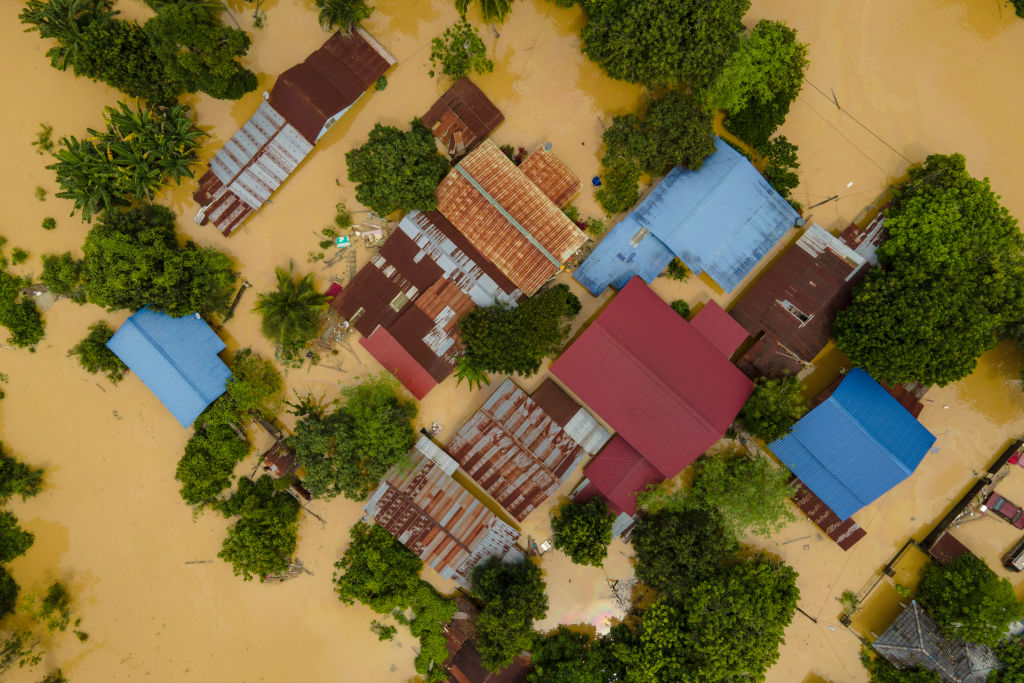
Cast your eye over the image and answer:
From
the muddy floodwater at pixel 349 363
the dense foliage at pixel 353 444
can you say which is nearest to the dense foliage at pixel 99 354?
the muddy floodwater at pixel 349 363

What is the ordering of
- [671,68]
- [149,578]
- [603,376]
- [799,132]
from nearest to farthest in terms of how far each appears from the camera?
[671,68] < [603,376] < [799,132] < [149,578]

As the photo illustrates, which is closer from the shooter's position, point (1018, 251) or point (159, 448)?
point (1018, 251)

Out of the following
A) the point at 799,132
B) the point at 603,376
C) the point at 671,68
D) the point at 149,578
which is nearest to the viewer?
the point at 671,68

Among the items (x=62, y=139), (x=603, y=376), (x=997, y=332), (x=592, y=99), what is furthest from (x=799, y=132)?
(x=62, y=139)

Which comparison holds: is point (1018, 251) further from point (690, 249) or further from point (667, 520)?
point (667, 520)

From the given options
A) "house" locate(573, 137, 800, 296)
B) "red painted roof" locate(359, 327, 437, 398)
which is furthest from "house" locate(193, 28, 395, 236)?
"house" locate(573, 137, 800, 296)

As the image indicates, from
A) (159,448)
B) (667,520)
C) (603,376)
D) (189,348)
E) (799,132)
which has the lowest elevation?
(159,448)
